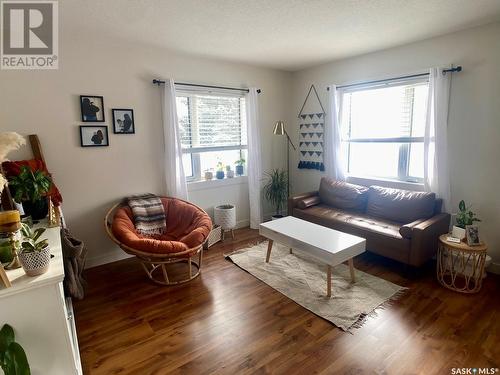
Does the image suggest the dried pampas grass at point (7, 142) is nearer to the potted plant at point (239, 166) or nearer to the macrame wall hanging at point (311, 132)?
the potted plant at point (239, 166)

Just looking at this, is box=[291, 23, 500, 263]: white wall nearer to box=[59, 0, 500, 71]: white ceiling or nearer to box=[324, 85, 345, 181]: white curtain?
box=[59, 0, 500, 71]: white ceiling

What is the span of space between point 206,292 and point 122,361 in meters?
0.93

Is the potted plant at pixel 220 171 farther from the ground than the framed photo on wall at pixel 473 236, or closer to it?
farther from the ground

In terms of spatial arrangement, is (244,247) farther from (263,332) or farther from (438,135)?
(438,135)

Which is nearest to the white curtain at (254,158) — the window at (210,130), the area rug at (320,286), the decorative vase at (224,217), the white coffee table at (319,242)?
the window at (210,130)

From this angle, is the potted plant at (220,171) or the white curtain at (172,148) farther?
the potted plant at (220,171)

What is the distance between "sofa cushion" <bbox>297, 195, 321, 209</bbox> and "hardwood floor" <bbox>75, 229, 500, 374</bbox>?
1379 mm

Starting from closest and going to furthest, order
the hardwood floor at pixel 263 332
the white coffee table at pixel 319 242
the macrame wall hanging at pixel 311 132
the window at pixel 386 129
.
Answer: the hardwood floor at pixel 263 332 < the white coffee table at pixel 319 242 < the window at pixel 386 129 < the macrame wall hanging at pixel 311 132

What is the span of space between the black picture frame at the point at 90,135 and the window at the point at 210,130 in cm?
94

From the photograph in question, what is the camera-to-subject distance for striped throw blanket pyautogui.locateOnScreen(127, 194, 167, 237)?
10.4ft

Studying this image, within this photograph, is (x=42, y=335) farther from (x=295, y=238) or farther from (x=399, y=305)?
(x=399, y=305)

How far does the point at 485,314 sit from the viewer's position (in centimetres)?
231

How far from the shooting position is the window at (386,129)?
3.46 meters

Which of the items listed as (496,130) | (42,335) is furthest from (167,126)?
(496,130)
